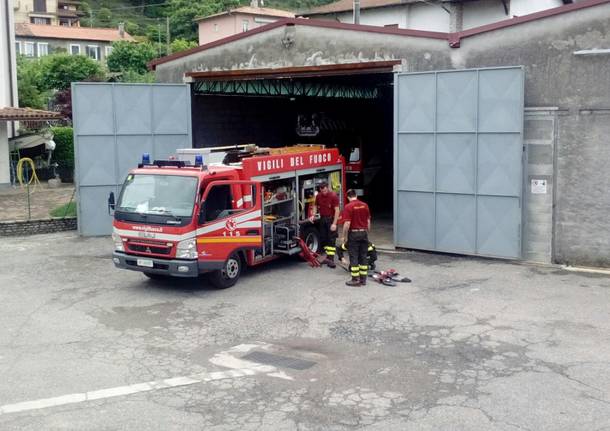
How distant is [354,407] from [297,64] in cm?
1209

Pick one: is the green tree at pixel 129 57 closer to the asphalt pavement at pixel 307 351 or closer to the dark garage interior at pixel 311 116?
the dark garage interior at pixel 311 116

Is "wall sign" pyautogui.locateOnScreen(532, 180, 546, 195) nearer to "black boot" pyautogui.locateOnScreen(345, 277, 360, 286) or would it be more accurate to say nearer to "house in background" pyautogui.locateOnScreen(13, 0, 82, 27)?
"black boot" pyautogui.locateOnScreen(345, 277, 360, 286)

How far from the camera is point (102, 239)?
19.0 metres

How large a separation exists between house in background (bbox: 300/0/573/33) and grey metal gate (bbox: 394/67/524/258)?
1814cm

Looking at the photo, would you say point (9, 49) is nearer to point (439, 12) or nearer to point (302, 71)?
point (302, 71)

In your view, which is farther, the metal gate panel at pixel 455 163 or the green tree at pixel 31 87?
the green tree at pixel 31 87

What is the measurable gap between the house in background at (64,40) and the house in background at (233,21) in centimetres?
767

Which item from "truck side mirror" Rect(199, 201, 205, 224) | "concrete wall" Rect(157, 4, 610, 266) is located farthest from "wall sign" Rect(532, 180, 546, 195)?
"truck side mirror" Rect(199, 201, 205, 224)

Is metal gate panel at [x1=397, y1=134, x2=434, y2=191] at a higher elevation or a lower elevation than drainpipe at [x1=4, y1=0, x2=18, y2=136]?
lower

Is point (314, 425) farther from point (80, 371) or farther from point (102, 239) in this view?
point (102, 239)

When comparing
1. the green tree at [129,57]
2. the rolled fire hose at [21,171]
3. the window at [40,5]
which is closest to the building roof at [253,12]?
the green tree at [129,57]

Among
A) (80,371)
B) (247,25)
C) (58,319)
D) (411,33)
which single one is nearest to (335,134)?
(411,33)

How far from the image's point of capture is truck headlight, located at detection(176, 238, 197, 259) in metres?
12.6

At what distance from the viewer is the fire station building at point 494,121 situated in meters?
14.6
